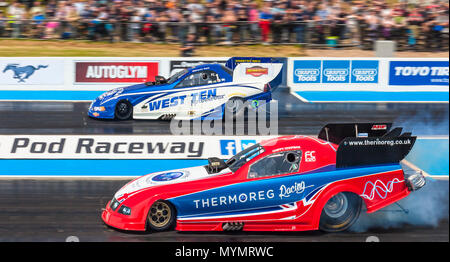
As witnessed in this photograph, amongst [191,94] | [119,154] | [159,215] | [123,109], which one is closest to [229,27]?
[191,94]

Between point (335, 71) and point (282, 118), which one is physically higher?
point (335, 71)

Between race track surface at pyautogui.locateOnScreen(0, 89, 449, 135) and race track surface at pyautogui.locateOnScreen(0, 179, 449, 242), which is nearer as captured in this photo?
race track surface at pyautogui.locateOnScreen(0, 179, 449, 242)

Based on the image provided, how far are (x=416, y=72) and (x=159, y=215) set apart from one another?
44.2 ft

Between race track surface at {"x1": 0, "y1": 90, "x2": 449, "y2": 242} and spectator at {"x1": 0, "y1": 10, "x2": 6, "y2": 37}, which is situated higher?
spectator at {"x1": 0, "y1": 10, "x2": 6, "y2": 37}

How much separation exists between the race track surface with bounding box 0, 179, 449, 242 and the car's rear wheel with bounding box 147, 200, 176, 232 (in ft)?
0.30

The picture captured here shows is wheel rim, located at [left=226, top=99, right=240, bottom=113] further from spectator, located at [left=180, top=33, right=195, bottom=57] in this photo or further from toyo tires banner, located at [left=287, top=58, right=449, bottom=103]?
spectator, located at [left=180, top=33, right=195, bottom=57]

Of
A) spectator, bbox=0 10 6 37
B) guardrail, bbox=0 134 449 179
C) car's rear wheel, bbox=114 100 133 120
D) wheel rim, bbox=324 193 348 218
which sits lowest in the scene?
guardrail, bbox=0 134 449 179

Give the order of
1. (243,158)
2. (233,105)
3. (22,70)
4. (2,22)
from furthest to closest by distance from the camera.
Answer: (2,22) → (22,70) → (233,105) → (243,158)

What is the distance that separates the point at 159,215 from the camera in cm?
723

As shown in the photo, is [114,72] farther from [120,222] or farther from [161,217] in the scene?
[161,217]

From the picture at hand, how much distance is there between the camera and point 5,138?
1196 centimetres

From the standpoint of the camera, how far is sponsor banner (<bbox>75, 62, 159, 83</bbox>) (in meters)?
17.5

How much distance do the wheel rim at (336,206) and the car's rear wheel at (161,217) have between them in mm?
1949

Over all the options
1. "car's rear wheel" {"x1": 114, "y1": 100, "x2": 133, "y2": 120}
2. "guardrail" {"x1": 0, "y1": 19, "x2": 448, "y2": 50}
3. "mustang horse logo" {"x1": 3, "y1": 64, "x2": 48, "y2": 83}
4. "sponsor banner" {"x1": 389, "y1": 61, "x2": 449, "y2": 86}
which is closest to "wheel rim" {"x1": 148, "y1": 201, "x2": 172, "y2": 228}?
"car's rear wheel" {"x1": 114, "y1": 100, "x2": 133, "y2": 120}
